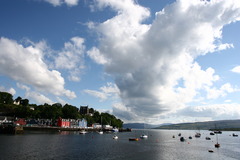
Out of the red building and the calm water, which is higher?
the red building

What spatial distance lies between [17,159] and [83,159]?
16.2 m

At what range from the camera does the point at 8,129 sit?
126750 mm

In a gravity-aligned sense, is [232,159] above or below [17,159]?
below

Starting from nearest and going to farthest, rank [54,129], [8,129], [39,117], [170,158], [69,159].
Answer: [69,159]
[170,158]
[8,129]
[54,129]
[39,117]

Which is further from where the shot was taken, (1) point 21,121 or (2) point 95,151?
(1) point 21,121

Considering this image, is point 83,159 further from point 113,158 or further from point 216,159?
point 216,159

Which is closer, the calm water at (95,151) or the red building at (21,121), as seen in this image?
the calm water at (95,151)

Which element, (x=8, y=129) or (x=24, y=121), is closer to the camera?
(x=8, y=129)

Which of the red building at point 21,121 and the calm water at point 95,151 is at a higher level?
the red building at point 21,121

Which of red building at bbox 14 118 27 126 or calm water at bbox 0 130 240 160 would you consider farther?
red building at bbox 14 118 27 126

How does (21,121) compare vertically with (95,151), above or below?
above

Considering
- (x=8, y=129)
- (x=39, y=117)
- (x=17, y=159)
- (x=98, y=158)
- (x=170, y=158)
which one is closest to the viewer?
(x=17, y=159)

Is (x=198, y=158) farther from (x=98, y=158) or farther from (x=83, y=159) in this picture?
(x=83, y=159)

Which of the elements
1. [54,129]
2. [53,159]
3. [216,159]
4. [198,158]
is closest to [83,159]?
[53,159]
